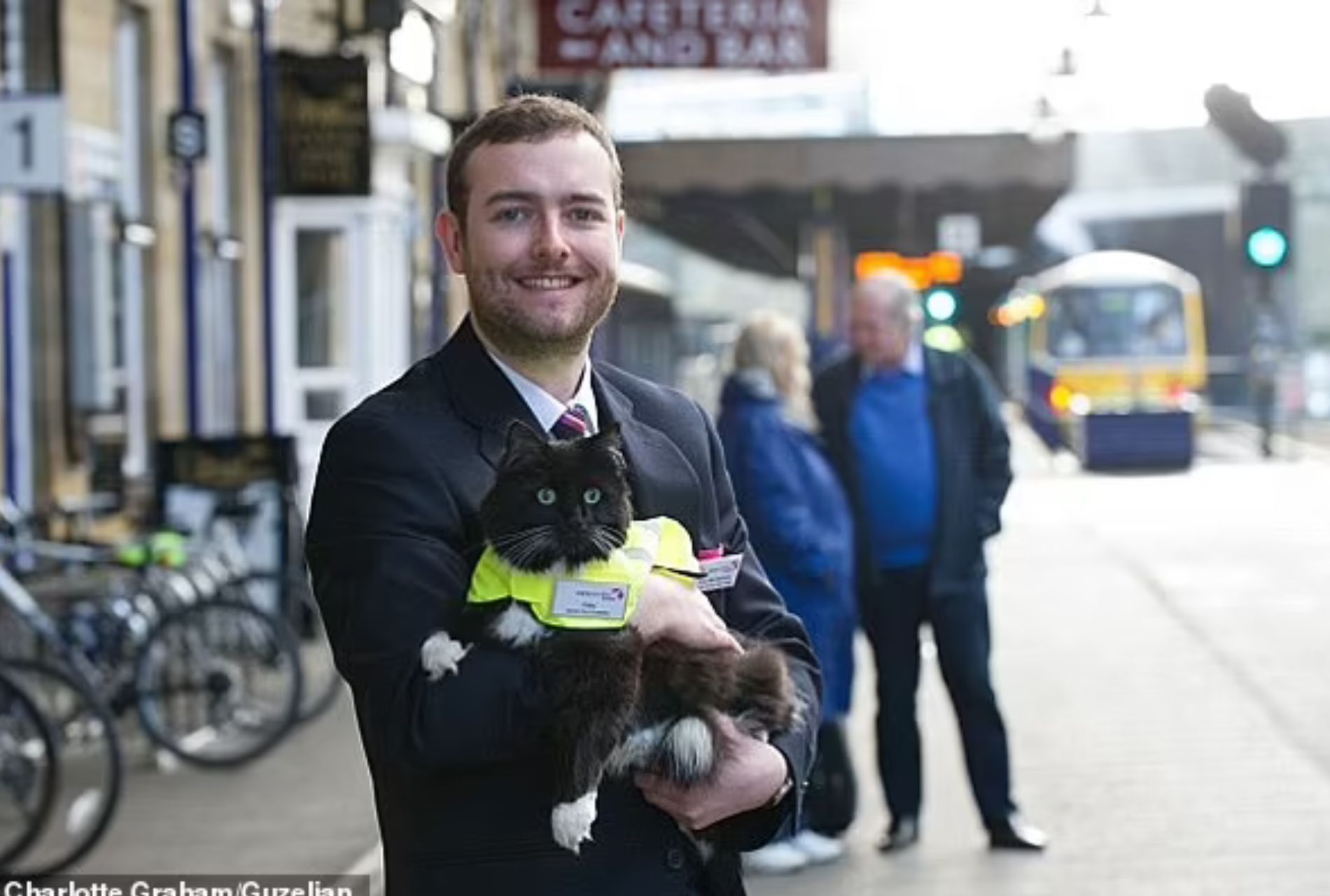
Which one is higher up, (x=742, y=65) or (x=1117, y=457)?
(x=742, y=65)

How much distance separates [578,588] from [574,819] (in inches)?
10.2

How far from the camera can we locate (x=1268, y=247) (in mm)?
18359

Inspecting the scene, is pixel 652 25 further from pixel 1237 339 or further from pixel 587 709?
pixel 1237 339

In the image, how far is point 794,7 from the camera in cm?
1784

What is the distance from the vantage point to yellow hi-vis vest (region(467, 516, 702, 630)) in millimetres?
2773

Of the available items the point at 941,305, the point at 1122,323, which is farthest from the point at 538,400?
the point at 1122,323

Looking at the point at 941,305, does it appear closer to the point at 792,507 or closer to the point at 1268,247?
the point at 1268,247

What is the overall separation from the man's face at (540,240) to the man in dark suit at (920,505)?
5512 mm

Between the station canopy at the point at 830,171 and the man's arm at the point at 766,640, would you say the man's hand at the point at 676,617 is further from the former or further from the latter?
the station canopy at the point at 830,171

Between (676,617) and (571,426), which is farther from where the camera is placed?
(571,426)

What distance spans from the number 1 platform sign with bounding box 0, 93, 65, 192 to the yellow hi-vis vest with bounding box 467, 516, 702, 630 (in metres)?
7.11

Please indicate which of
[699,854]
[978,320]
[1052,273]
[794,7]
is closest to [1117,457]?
[1052,273]

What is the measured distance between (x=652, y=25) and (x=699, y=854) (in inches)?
581

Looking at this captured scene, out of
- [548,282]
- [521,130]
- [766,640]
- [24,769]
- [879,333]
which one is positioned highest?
[521,130]
